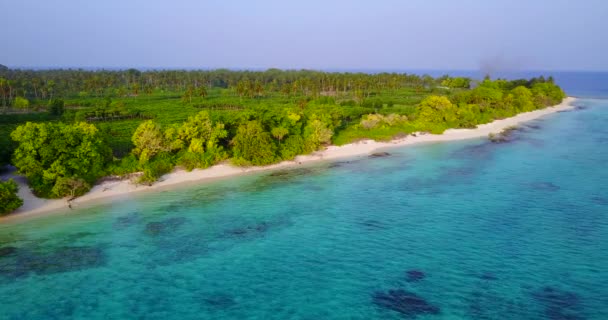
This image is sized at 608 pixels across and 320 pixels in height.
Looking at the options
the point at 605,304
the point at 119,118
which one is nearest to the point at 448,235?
the point at 605,304

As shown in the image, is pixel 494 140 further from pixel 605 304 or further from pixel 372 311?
pixel 372 311

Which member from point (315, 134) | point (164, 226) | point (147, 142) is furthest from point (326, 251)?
point (315, 134)

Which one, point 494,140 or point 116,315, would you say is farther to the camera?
point 494,140

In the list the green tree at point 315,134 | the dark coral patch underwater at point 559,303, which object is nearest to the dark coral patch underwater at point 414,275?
the dark coral patch underwater at point 559,303

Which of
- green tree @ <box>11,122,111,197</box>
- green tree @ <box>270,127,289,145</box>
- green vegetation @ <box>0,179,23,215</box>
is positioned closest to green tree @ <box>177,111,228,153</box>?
green tree @ <box>270,127,289,145</box>

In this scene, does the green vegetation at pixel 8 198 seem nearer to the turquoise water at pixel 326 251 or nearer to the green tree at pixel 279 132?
the turquoise water at pixel 326 251

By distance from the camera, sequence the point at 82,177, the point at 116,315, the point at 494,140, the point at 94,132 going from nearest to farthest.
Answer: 1. the point at 116,315
2. the point at 82,177
3. the point at 94,132
4. the point at 494,140
